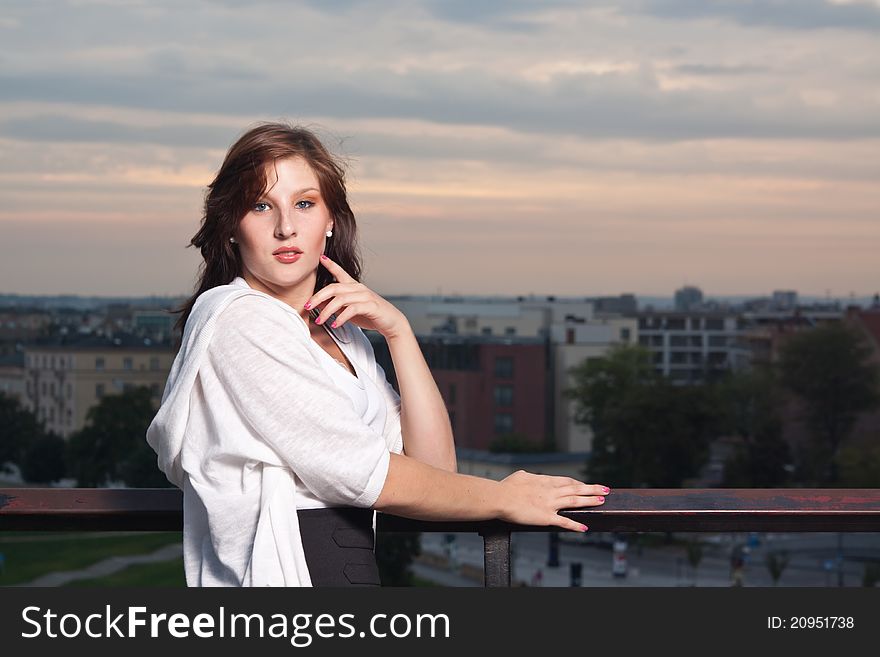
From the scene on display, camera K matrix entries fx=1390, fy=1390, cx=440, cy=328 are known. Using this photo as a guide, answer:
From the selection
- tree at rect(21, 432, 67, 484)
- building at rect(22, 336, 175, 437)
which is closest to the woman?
tree at rect(21, 432, 67, 484)

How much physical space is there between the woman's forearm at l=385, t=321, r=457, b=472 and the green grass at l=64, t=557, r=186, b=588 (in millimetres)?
39506

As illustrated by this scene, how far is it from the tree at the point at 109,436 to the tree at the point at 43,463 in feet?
9.49

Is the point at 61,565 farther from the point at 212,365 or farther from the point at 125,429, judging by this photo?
the point at 212,365

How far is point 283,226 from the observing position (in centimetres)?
165

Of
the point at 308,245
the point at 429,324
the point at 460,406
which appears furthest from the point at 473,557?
the point at 308,245

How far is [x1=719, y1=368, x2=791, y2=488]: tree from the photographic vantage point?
4862 cm

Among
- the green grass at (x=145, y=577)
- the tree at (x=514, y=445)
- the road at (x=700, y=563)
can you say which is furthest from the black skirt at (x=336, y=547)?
the tree at (x=514, y=445)

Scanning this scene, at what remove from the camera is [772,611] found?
154cm

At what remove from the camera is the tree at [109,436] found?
186 feet

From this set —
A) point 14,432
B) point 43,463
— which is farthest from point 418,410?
point 14,432

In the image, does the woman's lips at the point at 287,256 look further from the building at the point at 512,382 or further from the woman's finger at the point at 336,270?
the building at the point at 512,382

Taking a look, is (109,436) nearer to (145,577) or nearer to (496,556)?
(145,577)

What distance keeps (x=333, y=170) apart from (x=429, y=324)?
61.8 m

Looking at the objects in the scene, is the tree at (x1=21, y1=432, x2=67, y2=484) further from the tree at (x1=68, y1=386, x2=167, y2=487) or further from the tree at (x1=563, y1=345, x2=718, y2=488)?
the tree at (x1=563, y1=345, x2=718, y2=488)
